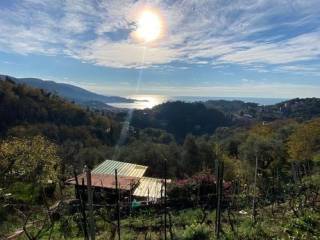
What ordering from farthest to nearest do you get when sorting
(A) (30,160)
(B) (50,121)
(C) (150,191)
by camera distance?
(B) (50,121) → (A) (30,160) → (C) (150,191)

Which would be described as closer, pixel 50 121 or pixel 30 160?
pixel 30 160

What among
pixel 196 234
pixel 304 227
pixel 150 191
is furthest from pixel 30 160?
pixel 304 227

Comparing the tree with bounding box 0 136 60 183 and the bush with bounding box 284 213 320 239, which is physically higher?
the bush with bounding box 284 213 320 239

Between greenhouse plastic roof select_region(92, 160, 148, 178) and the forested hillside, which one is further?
the forested hillside

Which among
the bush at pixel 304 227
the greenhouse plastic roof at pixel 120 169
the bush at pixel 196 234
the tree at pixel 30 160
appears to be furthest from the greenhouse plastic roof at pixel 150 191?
the bush at pixel 304 227

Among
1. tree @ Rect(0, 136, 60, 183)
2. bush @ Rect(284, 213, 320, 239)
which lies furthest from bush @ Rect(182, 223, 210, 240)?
tree @ Rect(0, 136, 60, 183)

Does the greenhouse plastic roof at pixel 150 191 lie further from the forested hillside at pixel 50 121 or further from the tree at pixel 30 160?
the forested hillside at pixel 50 121

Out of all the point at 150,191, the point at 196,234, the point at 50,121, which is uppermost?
the point at 196,234

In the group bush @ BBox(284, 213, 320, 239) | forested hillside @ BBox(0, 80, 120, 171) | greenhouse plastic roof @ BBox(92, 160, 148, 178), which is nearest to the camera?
bush @ BBox(284, 213, 320, 239)

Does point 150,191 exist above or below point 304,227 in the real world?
below

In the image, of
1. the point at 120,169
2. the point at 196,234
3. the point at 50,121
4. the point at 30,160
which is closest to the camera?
the point at 196,234

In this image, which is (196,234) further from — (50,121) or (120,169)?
(50,121)

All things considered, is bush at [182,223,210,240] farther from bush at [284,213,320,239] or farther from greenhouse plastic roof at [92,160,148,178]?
greenhouse plastic roof at [92,160,148,178]

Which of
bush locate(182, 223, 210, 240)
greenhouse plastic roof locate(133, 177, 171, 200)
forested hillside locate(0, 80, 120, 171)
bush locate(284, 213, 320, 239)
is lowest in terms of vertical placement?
forested hillside locate(0, 80, 120, 171)
